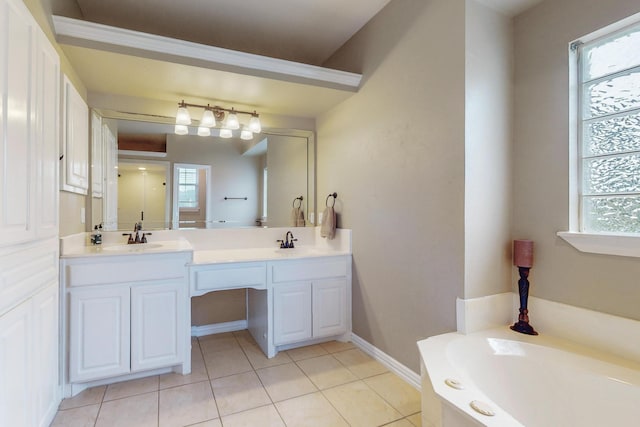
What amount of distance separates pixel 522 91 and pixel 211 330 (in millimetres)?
3024

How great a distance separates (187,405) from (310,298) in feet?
3.63

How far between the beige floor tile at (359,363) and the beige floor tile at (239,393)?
2.13 feet

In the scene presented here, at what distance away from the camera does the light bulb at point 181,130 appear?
9.11ft

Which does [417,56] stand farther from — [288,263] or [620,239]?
[288,263]

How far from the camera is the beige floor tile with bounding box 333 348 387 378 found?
2.25 metres

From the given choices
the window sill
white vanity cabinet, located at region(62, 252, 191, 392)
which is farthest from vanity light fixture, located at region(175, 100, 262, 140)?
the window sill

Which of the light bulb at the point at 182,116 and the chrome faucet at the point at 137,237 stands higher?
the light bulb at the point at 182,116

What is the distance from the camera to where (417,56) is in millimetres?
2035

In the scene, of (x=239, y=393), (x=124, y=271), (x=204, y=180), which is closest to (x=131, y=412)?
(x=239, y=393)

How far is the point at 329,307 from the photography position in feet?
8.82

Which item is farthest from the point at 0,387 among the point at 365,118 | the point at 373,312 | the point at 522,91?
the point at 522,91

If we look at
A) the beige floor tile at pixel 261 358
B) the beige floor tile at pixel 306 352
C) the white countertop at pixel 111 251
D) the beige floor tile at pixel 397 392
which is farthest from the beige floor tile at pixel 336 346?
the white countertop at pixel 111 251

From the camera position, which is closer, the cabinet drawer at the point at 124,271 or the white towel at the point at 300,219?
the cabinet drawer at the point at 124,271

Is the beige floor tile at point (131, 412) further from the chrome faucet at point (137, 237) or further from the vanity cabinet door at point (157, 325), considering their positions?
the chrome faucet at point (137, 237)
